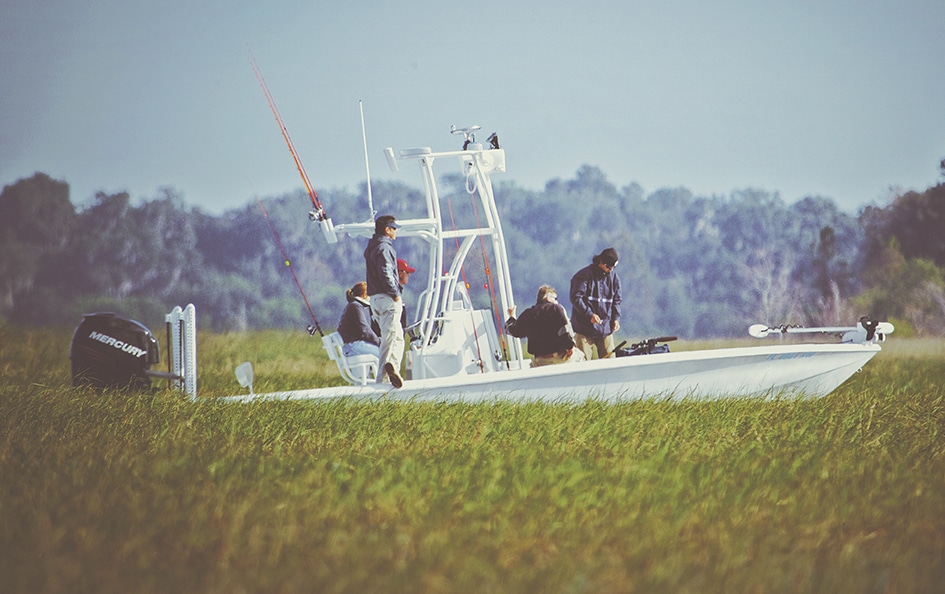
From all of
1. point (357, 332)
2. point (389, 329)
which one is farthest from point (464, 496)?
point (357, 332)

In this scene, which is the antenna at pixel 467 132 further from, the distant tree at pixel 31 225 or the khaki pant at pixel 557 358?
the distant tree at pixel 31 225

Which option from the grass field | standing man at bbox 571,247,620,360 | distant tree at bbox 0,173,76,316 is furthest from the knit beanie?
distant tree at bbox 0,173,76,316

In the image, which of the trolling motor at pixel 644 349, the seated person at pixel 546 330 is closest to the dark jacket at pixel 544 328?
the seated person at pixel 546 330

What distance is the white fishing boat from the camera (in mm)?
7699

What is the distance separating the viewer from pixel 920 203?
85.7 ft

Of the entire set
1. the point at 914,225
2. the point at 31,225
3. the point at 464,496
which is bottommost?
the point at 464,496

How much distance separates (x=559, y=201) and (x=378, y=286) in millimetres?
32902

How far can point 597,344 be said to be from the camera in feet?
28.3

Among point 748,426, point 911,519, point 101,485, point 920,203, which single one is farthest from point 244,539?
point 920,203

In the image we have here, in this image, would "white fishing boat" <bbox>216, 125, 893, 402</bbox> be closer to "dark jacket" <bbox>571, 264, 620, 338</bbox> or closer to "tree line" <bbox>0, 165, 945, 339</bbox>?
"dark jacket" <bbox>571, 264, 620, 338</bbox>

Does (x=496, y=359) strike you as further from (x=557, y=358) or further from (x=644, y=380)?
(x=644, y=380)

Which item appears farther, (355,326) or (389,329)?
(355,326)

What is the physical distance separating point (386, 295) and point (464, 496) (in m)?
3.28

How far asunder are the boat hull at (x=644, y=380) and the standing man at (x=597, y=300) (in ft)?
2.24
